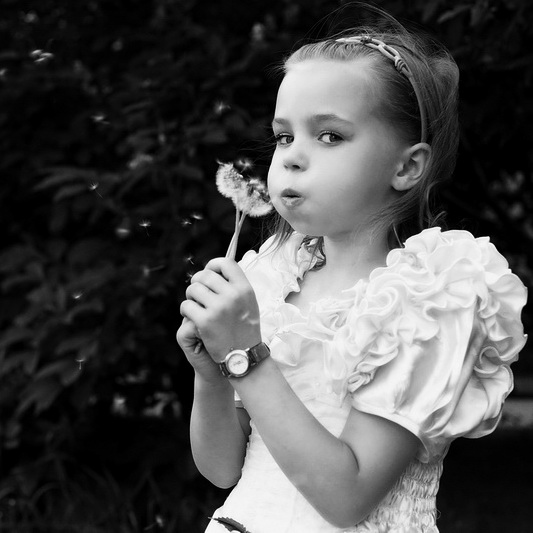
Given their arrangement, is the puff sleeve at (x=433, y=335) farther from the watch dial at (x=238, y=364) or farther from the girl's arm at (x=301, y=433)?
the watch dial at (x=238, y=364)

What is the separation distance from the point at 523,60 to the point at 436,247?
179 centimetres

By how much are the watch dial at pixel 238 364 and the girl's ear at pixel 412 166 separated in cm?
41

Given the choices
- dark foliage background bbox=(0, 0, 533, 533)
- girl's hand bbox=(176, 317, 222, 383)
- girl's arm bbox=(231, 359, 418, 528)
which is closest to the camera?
girl's arm bbox=(231, 359, 418, 528)

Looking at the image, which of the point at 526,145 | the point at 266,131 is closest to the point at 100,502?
the point at 266,131

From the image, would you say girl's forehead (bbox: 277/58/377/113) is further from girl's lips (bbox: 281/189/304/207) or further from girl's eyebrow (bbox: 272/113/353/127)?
girl's lips (bbox: 281/189/304/207)

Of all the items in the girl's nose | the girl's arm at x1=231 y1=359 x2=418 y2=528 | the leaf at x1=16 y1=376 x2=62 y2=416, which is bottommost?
the leaf at x1=16 y1=376 x2=62 y2=416

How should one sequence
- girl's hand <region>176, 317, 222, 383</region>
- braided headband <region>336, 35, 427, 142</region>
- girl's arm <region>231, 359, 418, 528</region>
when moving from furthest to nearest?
braided headband <region>336, 35, 427, 142</region>
girl's hand <region>176, 317, 222, 383</region>
girl's arm <region>231, 359, 418, 528</region>

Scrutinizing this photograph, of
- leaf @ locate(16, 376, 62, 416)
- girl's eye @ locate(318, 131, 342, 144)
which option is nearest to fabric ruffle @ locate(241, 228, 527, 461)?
girl's eye @ locate(318, 131, 342, 144)

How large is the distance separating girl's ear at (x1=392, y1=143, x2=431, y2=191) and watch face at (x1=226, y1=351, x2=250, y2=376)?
1.33ft

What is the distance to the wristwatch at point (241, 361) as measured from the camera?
1.48 metres

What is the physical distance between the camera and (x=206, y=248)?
329 centimetres

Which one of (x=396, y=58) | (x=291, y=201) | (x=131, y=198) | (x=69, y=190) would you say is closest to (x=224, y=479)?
(x=291, y=201)

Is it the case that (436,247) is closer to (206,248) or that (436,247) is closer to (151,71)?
(206,248)

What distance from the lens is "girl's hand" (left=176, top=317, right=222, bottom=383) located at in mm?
1544
